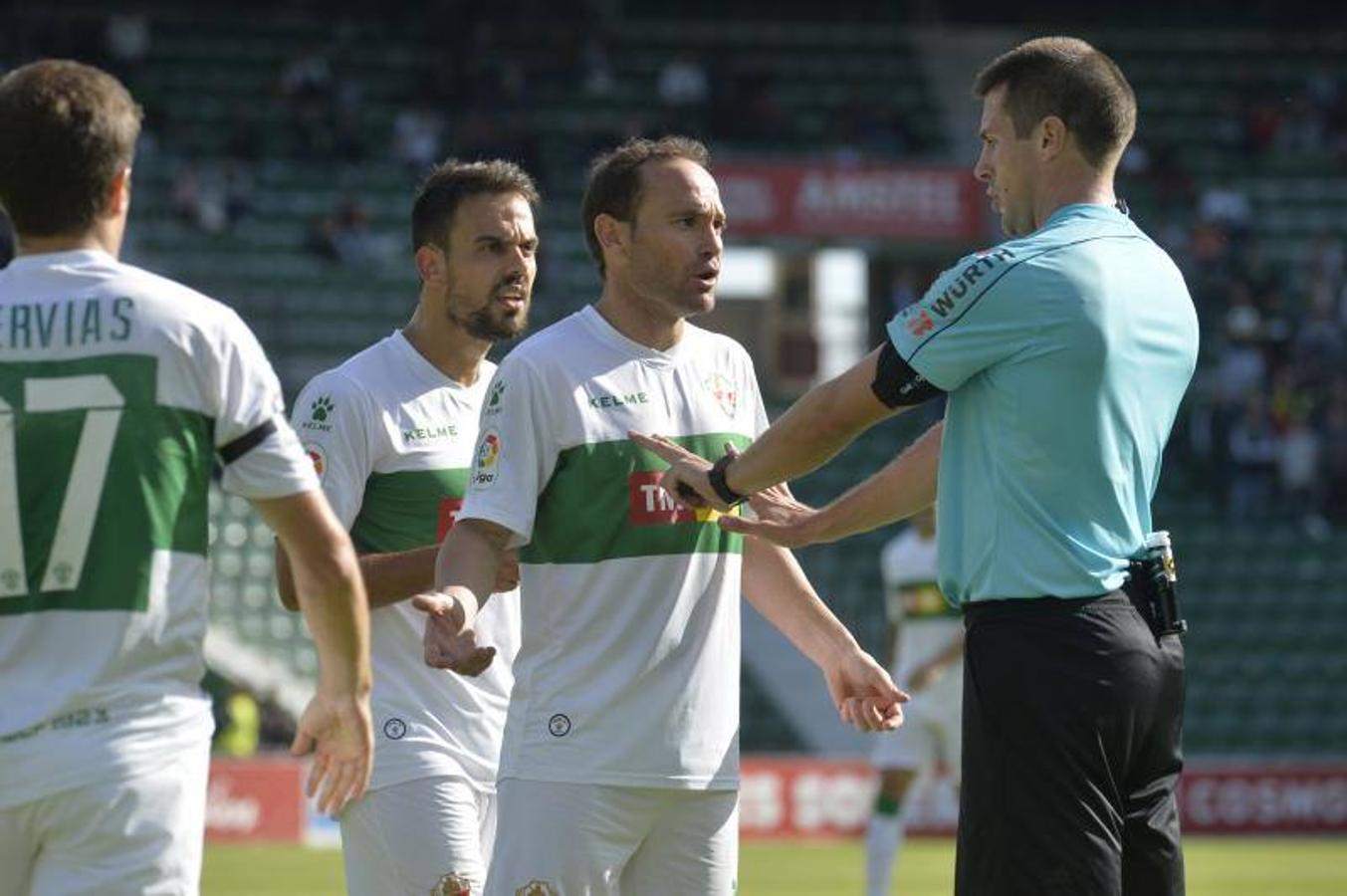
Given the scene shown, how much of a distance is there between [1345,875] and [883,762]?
5.21 m

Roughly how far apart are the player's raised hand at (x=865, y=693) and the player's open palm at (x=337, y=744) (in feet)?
6.12

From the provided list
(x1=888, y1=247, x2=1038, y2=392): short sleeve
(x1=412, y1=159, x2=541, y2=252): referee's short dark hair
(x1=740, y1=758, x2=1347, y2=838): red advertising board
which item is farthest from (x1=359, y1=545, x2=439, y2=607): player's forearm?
(x1=740, y1=758, x2=1347, y2=838): red advertising board

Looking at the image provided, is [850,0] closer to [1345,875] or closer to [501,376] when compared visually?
[1345,875]

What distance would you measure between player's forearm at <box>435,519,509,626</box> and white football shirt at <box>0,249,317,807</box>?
58.6 inches

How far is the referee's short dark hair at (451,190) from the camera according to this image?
773cm

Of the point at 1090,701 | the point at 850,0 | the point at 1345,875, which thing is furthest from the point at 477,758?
the point at 850,0

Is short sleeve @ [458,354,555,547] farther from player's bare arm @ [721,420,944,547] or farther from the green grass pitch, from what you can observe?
the green grass pitch

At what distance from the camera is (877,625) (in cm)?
2659

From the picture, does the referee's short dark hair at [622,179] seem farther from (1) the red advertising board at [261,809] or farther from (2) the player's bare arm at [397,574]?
(1) the red advertising board at [261,809]

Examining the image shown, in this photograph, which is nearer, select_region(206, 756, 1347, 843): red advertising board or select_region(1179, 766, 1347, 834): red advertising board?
select_region(206, 756, 1347, 843): red advertising board

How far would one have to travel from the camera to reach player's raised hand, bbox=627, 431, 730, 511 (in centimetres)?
617

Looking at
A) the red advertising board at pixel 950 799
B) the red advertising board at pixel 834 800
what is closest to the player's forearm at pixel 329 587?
the red advertising board at pixel 834 800

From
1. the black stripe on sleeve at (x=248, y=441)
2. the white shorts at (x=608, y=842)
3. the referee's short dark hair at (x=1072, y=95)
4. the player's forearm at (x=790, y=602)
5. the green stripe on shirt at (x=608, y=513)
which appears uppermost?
the referee's short dark hair at (x=1072, y=95)

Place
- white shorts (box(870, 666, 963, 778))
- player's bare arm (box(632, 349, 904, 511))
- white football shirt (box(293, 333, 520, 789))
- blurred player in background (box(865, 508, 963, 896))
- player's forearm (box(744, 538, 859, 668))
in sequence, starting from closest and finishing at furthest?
player's bare arm (box(632, 349, 904, 511))
player's forearm (box(744, 538, 859, 668))
white football shirt (box(293, 333, 520, 789))
blurred player in background (box(865, 508, 963, 896))
white shorts (box(870, 666, 963, 778))
